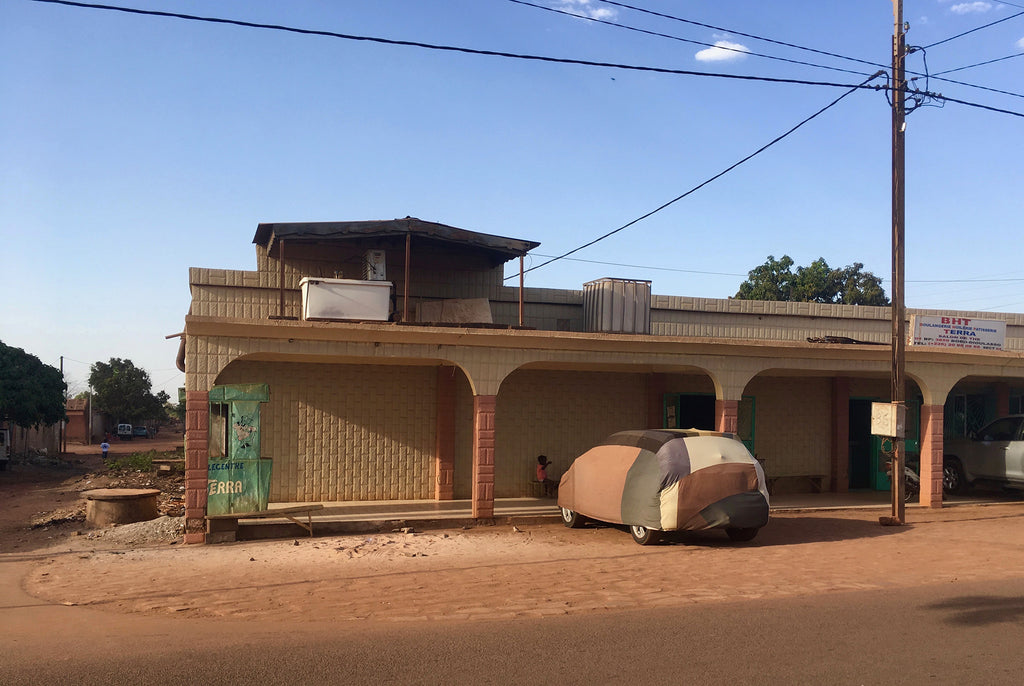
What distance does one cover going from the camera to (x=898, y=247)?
14.6 metres

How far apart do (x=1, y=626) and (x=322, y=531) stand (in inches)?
233

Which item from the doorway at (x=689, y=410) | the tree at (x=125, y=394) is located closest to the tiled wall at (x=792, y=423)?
the doorway at (x=689, y=410)

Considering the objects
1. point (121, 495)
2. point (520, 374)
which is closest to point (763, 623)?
point (520, 374)

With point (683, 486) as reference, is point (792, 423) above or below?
above

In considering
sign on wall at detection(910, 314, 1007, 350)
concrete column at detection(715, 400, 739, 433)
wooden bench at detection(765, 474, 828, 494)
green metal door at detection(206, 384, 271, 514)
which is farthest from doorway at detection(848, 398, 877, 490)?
green metal door at detection(206, 384, 271, 514)

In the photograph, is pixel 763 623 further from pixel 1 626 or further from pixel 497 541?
pixel 1 626

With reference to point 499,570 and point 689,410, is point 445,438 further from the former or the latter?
point 499,570

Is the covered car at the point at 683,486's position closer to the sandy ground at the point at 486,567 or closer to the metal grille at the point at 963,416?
the sandy ground at the point at 486,567

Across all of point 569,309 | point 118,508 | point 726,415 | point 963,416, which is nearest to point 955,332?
point 963,416

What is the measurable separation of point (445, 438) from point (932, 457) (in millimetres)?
9862

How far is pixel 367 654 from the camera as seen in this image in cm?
635

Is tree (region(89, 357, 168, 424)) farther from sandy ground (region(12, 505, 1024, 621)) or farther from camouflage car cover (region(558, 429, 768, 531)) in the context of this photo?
camouflage car cover (region(558, 429, 768, 531))

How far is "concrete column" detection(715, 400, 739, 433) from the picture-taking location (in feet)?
50.0

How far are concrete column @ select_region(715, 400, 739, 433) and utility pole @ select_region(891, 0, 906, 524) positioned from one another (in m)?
2.74
